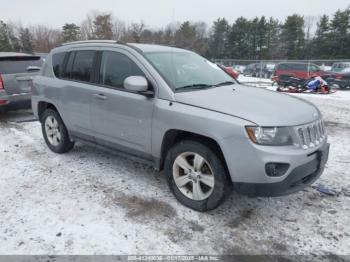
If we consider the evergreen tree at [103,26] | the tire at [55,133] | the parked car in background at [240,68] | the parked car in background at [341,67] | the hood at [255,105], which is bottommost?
the parked car in background at [240,68]

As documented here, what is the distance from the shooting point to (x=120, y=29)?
5769 cm

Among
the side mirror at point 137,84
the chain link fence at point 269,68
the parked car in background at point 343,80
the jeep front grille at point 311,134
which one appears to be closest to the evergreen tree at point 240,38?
the chain link fence at point 269,68

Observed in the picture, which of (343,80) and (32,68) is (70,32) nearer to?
(343,80)

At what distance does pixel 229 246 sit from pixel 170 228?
62 centimetres

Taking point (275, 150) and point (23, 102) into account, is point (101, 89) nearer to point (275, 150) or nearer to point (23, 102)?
point (275, 150)

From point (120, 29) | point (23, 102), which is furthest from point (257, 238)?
point (120, 29)

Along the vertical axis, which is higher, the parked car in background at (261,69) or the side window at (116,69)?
the side window at (116,69)

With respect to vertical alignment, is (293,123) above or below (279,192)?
above

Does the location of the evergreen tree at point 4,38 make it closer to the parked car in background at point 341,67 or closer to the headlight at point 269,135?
the parked car in background at point 341,67

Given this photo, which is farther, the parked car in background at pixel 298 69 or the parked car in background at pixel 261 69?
the parked car in background at pixel 261 69

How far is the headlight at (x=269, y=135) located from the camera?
9.42 ft

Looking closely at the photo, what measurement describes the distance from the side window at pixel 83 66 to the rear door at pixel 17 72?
11.3 ft

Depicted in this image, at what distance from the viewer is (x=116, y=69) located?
13.3 feet

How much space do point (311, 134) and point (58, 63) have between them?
3.98m
